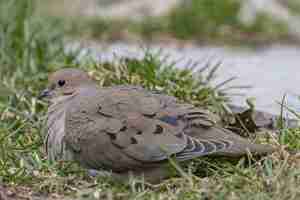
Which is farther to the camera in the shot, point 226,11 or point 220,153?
point 226,11

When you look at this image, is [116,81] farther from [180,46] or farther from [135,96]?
[180,46]

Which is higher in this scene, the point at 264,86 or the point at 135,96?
the point at 135,96

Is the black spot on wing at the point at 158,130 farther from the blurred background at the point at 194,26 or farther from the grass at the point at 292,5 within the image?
the grass at the point at 292,5

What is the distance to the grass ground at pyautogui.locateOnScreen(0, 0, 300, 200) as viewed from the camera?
15.0 ft

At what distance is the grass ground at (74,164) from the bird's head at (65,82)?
0.78 ft

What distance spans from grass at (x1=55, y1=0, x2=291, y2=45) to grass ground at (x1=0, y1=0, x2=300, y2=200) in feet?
6.31

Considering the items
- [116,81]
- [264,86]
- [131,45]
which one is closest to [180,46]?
[131,45]

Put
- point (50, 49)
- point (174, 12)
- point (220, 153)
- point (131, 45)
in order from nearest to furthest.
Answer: point (220, 153) → point (50, 49) → point (131, 45) → point (174, 12)

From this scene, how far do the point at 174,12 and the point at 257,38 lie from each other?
102 cm

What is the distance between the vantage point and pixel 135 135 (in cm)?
492

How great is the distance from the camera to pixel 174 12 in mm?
10758

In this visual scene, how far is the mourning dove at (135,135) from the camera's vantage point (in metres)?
4.86

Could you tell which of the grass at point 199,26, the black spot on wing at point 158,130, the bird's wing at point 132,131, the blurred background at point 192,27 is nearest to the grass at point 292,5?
the blurred background at point 192,27

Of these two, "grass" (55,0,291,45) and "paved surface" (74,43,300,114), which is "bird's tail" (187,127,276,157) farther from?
"grass" (55,0,291,45)
